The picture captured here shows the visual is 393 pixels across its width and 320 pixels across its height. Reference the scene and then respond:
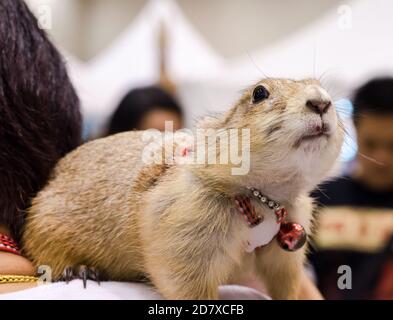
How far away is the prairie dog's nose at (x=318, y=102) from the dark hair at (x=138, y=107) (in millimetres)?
793

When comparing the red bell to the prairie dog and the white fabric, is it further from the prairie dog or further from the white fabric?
the white fabric

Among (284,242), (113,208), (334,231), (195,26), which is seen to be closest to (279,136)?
(284,242)

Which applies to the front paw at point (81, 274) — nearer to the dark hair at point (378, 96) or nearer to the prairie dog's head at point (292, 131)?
the prairie dog's head at point (292, 131)

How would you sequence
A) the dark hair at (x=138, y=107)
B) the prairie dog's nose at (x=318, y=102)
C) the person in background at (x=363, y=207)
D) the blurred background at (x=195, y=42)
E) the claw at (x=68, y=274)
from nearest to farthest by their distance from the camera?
the prairie dog's nose at (x=318, y=102)
the claw at (x=68, y=274)
the person in background at (x=363, y=207)
the dark hair at (x=138, y=107)
the blurred background at (x=195, y=42)

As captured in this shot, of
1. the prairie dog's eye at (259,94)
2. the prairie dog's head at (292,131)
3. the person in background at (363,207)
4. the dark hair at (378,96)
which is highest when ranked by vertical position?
the dark hair at (378,96)

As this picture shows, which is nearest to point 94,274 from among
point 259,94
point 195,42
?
point 259,94

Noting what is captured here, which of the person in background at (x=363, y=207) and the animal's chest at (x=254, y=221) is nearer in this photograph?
the animal's chest at (x=254, y=221)

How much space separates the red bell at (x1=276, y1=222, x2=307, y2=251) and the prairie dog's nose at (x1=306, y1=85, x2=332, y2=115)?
0.51 feet

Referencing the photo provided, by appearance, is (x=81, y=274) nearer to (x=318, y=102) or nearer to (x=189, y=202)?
(x=189, y=202)

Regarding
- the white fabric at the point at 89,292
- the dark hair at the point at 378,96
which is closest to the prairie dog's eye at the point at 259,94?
the white fabric at the point at 89,292

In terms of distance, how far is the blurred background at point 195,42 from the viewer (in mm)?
2312

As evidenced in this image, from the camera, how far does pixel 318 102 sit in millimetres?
538
